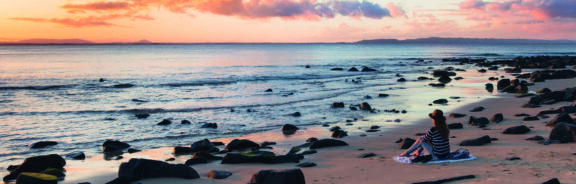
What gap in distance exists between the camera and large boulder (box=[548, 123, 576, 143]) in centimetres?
1084

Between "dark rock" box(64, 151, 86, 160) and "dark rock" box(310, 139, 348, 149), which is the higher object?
"dark rock" box(310, 139, 348, 149)

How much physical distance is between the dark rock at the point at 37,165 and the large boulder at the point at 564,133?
11867mm

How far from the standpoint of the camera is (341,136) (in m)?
14.5

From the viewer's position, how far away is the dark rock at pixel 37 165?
1031cm

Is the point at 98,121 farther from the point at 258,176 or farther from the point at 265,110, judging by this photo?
the point at 258,176

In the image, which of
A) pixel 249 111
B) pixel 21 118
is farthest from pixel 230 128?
pixel 21 118

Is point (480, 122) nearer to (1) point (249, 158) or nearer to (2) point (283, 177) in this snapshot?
(1) point (249, 158)

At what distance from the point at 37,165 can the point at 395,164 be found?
8.05 metres

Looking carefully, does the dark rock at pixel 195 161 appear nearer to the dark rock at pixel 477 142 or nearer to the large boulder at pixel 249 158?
the large boulder at pixel 249 158

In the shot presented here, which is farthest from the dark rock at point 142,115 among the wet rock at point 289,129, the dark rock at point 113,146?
the wet rock at point 289,129

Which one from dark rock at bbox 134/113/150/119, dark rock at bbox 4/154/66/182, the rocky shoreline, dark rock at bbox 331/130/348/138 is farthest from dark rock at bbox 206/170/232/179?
dark rock at bbox 134/113/150/119

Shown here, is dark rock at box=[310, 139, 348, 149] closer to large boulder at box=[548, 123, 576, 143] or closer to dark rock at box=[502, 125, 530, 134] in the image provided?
dark rock at box=[502, 125, 530, 134]

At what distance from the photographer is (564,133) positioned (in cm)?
1106

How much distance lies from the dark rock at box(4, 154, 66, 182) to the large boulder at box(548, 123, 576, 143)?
11867mm
